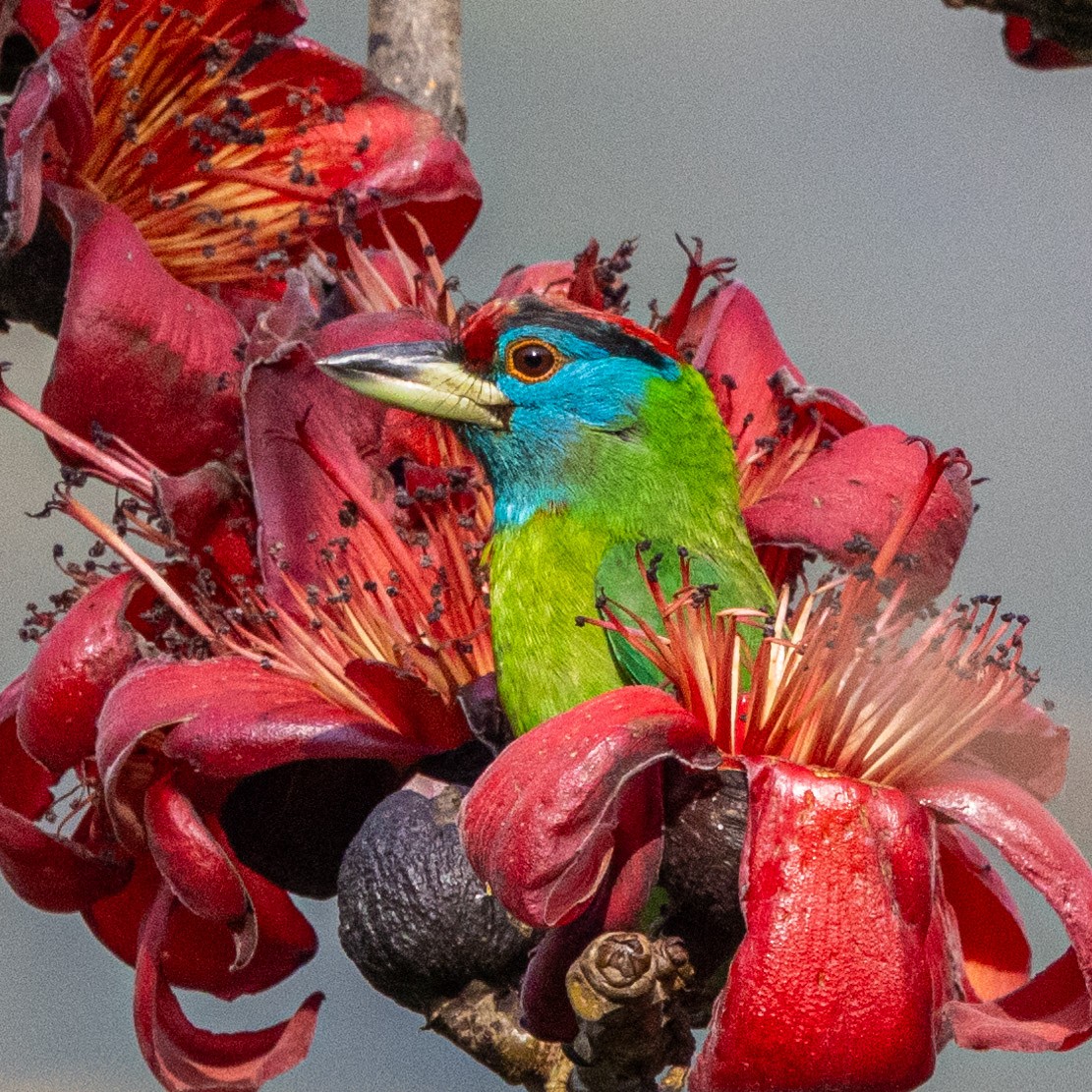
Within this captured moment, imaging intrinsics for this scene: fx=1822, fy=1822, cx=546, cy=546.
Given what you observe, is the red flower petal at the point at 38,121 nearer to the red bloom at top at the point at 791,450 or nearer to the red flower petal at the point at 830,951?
the red bloom at top at the point at 791,450

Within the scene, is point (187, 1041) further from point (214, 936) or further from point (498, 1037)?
point (498, 1037)

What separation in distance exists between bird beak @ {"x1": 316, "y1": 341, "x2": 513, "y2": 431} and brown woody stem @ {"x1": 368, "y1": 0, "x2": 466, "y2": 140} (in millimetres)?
436

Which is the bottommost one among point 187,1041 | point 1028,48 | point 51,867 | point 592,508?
point 187,1041

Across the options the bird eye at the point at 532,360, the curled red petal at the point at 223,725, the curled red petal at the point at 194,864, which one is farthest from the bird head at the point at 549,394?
the curled red petal at the point at 194,864

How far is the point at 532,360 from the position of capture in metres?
1.58

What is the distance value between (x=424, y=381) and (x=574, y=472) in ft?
0.62

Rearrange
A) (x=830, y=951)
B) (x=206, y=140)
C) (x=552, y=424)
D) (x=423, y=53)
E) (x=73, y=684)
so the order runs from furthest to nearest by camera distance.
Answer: (x=423, y=53)
(x=206, y=140)
(x=552, y=424)
(x=73, y=684)
(x=830, y=951)

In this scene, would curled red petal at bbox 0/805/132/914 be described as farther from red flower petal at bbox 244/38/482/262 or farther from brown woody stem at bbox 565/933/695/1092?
red flower petal at bbox 244/38/482/262

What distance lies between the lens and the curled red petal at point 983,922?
1.44 metres

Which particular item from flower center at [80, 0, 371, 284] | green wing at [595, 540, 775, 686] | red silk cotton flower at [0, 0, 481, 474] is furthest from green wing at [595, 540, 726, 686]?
flower center at [80, 0, 371, 284]

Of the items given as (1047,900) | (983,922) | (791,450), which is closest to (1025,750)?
(983,922)

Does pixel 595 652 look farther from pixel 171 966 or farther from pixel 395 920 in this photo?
pixel 171 966

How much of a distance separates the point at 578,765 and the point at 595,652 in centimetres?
36

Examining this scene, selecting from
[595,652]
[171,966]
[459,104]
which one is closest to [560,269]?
[459,104]
